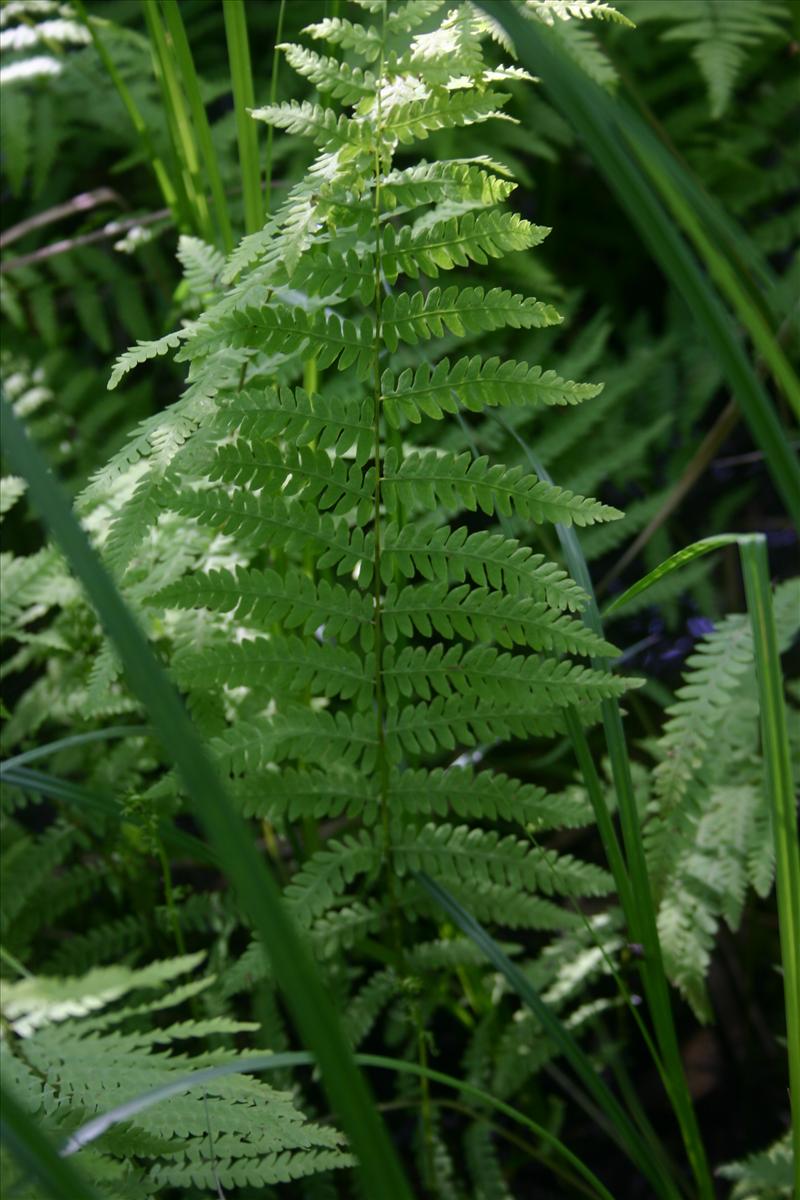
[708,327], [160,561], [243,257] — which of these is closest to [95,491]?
[243,257]

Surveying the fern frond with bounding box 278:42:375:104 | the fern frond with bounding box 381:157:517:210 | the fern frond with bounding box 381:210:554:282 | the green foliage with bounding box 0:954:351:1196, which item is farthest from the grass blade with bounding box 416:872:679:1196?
the fern frond with bounding box 278:42:375:104

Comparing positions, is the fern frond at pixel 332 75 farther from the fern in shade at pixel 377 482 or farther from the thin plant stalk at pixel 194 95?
the thin plant stalk at pixel 194 95

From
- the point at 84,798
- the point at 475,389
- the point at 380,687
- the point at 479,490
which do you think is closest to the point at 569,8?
the point at 475,389

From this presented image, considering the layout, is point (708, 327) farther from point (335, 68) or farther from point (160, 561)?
point (160, 561)

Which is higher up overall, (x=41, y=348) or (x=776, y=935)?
(x=41, y=348)

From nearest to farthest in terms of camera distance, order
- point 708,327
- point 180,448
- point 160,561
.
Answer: point 708,327 → point 180,448 → point 160,561

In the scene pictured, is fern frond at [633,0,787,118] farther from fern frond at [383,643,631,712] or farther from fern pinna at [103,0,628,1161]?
fern frond at [383,643,631,712]

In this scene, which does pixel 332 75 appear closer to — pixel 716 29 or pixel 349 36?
pixel 349 36
